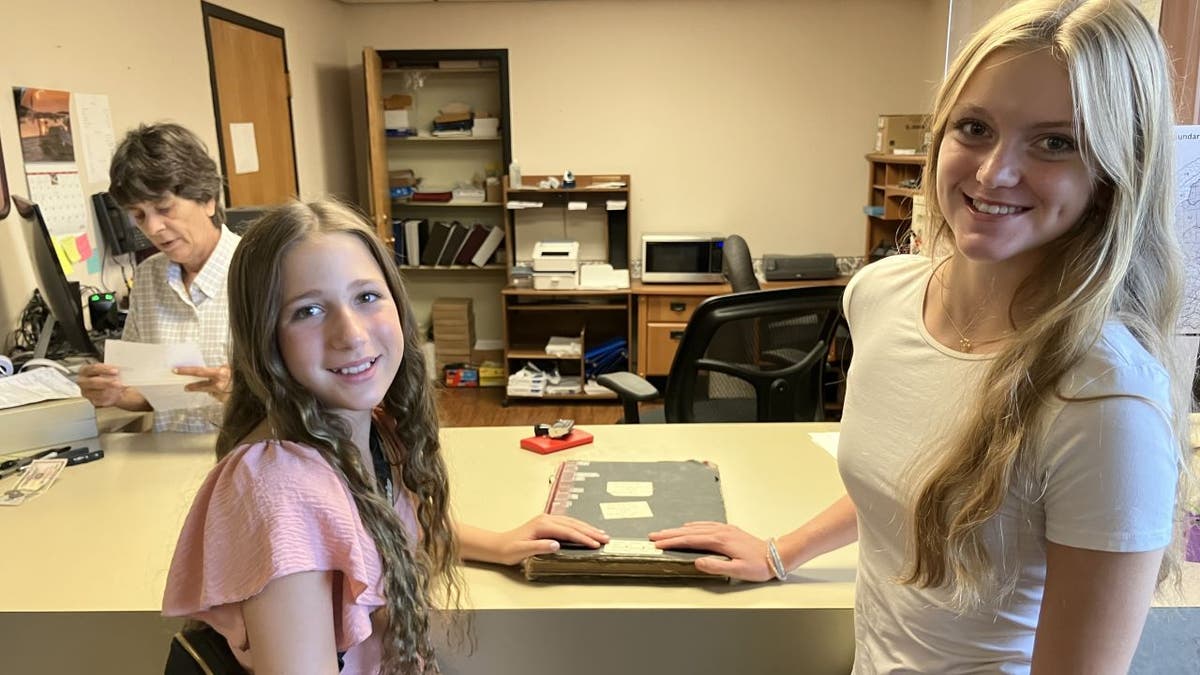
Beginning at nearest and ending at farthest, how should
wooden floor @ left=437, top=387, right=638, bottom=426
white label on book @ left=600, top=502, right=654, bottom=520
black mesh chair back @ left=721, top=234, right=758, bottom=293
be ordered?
white label on book @ left=600, top=502, right=654, bottom=520, black mesh chair back @ left=721, top=234, right=758, bottom=293, wooden floor @ left=437, top=387, right=638, bottom=426

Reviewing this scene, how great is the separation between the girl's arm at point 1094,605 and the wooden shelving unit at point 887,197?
3.26 meters

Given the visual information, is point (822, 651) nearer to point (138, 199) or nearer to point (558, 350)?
point (138, 199)

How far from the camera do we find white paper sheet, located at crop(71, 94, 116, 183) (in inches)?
101

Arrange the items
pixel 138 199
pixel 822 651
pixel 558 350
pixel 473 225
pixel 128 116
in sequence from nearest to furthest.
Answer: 1. pixel 822 651
2. pixel 138 199
3. pixel 128 116
4. pixel 558 350
5. pixel 473 225

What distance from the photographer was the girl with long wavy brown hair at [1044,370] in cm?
69

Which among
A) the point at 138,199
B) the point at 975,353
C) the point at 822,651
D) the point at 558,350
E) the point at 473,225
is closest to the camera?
the point at 975,353

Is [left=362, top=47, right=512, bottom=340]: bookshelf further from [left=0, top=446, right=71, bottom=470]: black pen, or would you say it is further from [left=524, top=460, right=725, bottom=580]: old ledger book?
[left=524, top=460, right=725, bottom=580]: old ledger book

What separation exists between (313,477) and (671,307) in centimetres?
376

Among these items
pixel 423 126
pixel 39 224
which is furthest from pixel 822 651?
pixel 423 126

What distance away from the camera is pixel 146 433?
5.99 ft

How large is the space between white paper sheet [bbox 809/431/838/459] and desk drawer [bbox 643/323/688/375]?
280 centimetres

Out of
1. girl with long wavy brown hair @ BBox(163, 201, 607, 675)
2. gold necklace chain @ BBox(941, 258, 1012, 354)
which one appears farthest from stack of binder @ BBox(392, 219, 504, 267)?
gold necklace chain @ BBox(941, 258, 1012, 354)

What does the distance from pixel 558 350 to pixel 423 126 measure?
167 cm

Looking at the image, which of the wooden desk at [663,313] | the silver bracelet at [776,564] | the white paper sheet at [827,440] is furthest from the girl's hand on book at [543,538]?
the wooden desk at [663,313]
